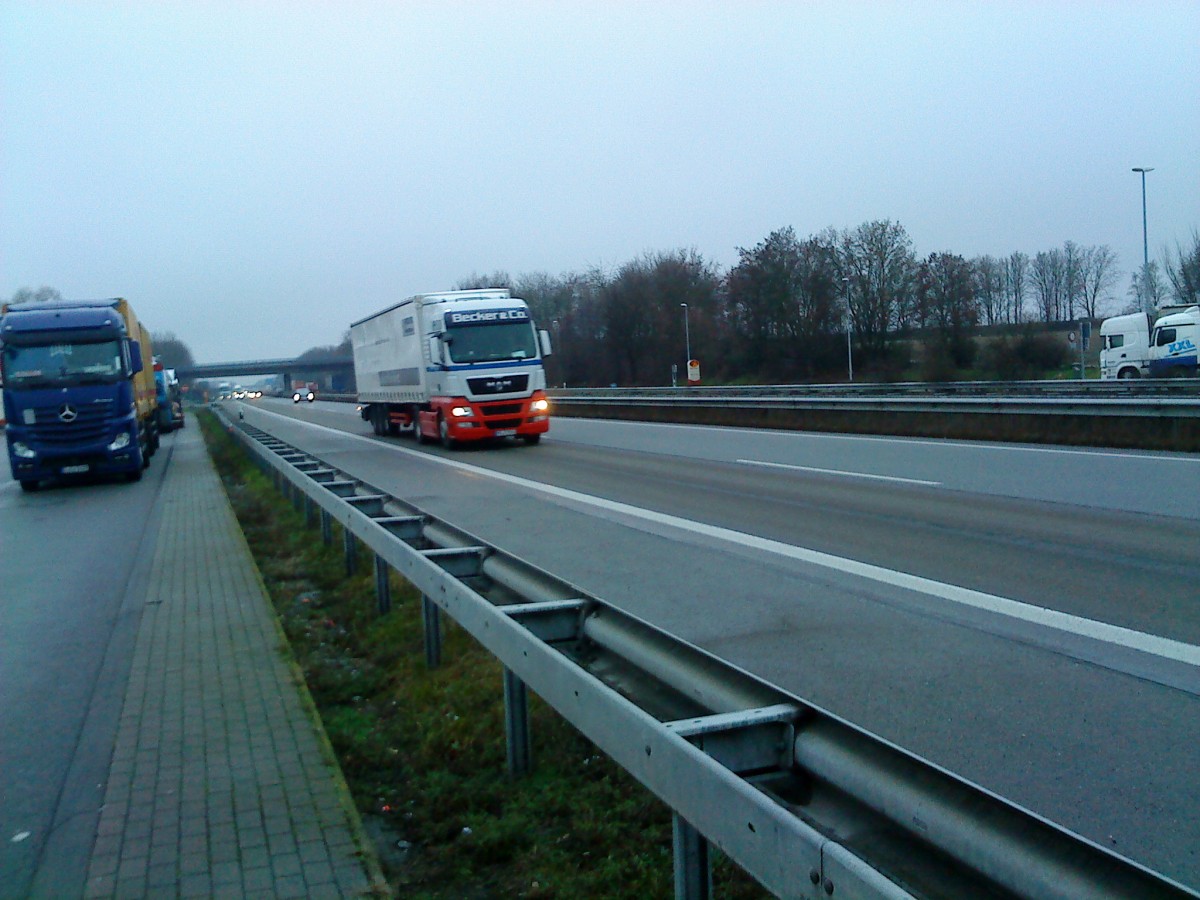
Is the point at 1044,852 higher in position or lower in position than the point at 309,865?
higher

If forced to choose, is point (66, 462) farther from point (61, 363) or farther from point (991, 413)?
point (991, 413)

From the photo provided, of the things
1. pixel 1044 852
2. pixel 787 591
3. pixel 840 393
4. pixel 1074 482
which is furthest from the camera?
pixel 840 393

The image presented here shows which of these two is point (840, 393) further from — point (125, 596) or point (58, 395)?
point (125, 596)

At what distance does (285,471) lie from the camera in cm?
1472

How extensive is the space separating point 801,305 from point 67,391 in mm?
48716

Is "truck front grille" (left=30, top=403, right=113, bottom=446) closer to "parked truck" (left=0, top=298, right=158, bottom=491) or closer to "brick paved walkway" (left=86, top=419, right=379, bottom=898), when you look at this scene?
"parked truck" (left=0, top=298, right=158, bottom=491)

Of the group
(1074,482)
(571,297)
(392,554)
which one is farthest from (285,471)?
(571,297)

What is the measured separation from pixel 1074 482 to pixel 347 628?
9.55 meters

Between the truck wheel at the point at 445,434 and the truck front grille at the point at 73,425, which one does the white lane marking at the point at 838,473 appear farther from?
the truck front grille at the point at 73,425

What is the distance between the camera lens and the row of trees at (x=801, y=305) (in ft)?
196

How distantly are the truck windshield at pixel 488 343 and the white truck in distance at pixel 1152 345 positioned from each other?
2400 cm

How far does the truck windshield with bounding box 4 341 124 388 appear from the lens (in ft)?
74.7

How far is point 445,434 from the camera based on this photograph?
25.9m

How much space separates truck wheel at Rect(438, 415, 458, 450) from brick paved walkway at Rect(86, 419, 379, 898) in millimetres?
16116
